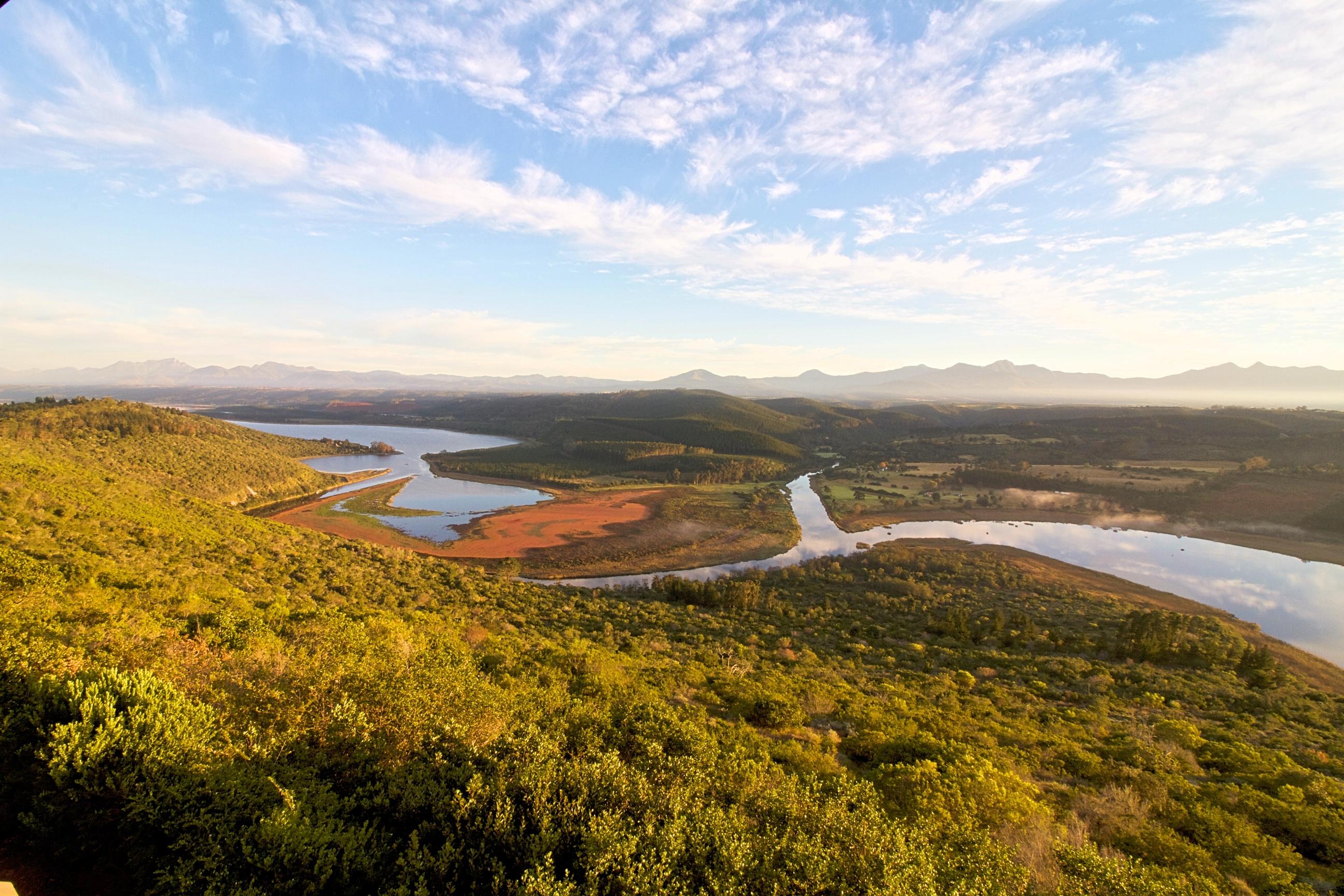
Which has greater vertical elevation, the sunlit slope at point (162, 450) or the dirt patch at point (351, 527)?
the sunlit slope at point (162, 450)

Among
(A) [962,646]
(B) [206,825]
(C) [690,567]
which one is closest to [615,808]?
(B) [206,825]

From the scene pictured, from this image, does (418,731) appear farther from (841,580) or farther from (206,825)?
(841,580)

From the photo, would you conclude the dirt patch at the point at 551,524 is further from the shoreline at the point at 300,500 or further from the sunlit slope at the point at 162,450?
the sunlit slope at the point at 162,450

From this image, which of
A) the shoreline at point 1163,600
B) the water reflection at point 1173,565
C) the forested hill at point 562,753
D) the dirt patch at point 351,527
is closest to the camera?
the forested hill at point 562,753

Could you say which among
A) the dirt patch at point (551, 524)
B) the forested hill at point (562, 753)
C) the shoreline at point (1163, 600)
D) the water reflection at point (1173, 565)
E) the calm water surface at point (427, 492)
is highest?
the forested hill at point (562, 753)

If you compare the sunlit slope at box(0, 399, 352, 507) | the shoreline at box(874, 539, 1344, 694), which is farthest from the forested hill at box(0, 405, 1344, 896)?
the sunlit slope at box(0, 399, 352, 507)

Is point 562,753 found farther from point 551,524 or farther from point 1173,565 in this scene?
point 1173,565

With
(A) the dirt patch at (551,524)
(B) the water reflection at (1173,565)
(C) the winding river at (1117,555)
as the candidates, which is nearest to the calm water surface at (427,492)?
(C) the winding river at (1117,555)

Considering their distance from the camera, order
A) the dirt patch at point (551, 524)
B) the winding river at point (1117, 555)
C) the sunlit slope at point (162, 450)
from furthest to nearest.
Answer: the dirt patch at point (551, 524), the sunlit slope at point (162, 450), the winding river at point (1117, 555)
